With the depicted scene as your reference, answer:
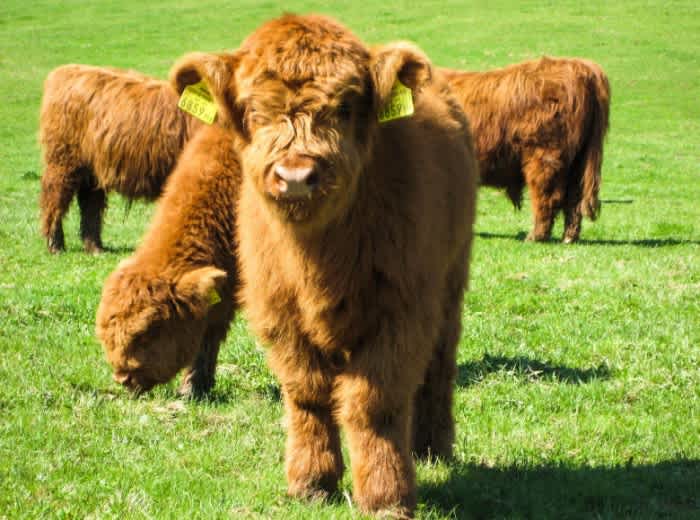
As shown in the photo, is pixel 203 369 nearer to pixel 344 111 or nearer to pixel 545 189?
pixel 344 111

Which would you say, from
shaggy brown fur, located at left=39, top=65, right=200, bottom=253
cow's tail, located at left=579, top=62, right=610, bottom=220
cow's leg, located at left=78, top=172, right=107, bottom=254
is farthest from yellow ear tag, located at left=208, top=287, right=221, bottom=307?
cow's tail, located at left=579, top=62, right=610, bottom=220

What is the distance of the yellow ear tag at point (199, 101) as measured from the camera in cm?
414

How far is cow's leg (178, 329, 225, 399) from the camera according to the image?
603 cm

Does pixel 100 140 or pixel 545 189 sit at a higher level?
pixel 100 140

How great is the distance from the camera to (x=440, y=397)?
16.2ft

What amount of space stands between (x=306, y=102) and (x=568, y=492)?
2.05 meters

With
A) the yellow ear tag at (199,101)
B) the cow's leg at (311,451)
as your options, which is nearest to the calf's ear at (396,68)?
the yellow ear tag at (199,101)

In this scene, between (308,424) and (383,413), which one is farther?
(308,424)

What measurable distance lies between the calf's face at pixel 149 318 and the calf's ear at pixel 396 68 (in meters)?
1.85

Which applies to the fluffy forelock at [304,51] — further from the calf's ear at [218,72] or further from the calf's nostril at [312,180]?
the calf's nostril at [312,180]

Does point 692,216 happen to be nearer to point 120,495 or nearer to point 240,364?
point 240,364

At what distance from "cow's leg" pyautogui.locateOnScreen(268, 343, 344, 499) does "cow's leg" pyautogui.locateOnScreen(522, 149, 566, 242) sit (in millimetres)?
8619

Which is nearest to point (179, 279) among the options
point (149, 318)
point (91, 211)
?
point (149, 318)

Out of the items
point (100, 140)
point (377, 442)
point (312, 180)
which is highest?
point (312, 180)
